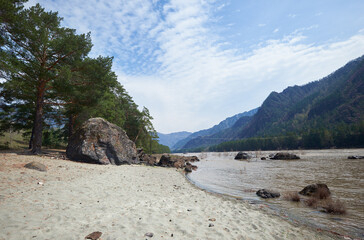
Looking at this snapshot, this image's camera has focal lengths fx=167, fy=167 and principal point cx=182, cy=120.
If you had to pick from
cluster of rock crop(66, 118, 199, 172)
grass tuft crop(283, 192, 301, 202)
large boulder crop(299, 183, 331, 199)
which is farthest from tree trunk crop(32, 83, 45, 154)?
large boulder crop(299, 183, 331, 199)

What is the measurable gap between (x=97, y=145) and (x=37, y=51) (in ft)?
35.6

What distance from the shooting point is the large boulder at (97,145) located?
1805 centimetres

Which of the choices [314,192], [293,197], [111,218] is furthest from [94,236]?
[314,192]

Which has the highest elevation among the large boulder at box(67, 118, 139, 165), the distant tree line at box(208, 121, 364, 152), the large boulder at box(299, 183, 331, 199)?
the distant tree line at box(208, 121, 364, 152)

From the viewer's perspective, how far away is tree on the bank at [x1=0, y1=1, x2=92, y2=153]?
14.2 meters

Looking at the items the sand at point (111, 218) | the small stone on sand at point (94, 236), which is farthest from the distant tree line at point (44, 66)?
the small stone on sand at point (94, 236)

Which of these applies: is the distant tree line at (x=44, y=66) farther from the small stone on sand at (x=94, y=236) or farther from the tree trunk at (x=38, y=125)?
the small stone on sand at (x=94, y=236)

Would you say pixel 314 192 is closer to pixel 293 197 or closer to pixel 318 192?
pixel 318 192

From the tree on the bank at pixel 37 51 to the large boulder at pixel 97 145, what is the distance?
138 inches

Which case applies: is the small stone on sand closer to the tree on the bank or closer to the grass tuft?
the grass tuft

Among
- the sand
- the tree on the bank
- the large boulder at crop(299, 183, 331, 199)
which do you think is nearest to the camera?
the sand

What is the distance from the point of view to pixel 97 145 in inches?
760

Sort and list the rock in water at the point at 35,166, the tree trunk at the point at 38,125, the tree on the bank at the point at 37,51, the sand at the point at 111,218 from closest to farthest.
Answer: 1. the sand at the point at 111,218
2. the rock in water at the point at 35,166
3. the tree on the bank at the point at 37,51
4. the tree trunk at the point at 38,125

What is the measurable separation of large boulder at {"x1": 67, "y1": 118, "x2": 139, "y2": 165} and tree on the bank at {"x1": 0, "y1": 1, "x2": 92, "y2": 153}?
3.50 metres
